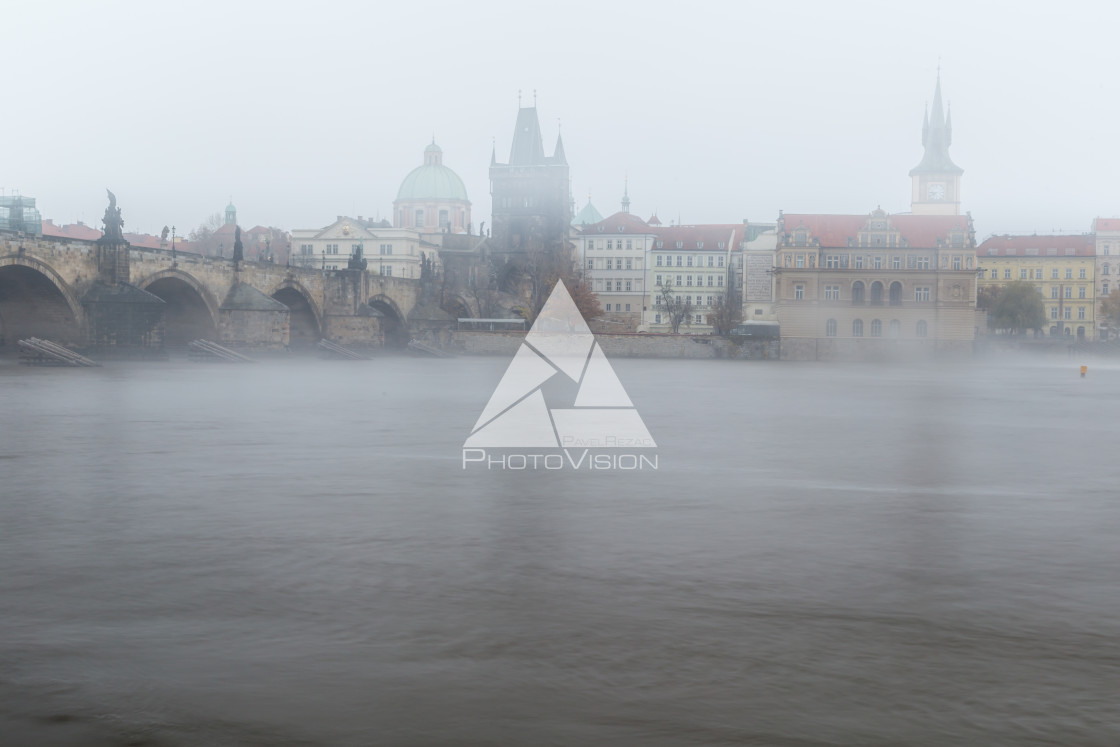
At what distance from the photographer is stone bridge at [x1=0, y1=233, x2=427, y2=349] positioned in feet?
163

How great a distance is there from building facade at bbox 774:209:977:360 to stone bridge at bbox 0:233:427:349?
105 feet

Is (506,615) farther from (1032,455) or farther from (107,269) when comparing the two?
(107,269)

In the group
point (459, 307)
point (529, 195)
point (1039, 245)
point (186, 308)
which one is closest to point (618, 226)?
point (529, 195)

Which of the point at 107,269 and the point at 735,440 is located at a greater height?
the point at 107,269

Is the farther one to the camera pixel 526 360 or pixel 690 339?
pixel 690 339

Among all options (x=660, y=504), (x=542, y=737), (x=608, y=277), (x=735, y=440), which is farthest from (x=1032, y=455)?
(x=608, y=277)

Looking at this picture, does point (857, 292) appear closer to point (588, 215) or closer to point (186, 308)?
point (186, 308)

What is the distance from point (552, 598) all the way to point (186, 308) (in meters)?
58.2

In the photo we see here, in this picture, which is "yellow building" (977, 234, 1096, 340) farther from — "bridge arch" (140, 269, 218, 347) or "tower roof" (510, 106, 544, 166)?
"bridge arch" (140, 269, 218, 347)

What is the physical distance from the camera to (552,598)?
27.5ft

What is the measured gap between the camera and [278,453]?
59.9ft

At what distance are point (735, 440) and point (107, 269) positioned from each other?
37.8 meters

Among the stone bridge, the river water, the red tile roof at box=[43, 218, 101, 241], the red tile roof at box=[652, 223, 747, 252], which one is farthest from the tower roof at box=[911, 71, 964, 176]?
the river water

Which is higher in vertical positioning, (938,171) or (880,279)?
(938,171)
